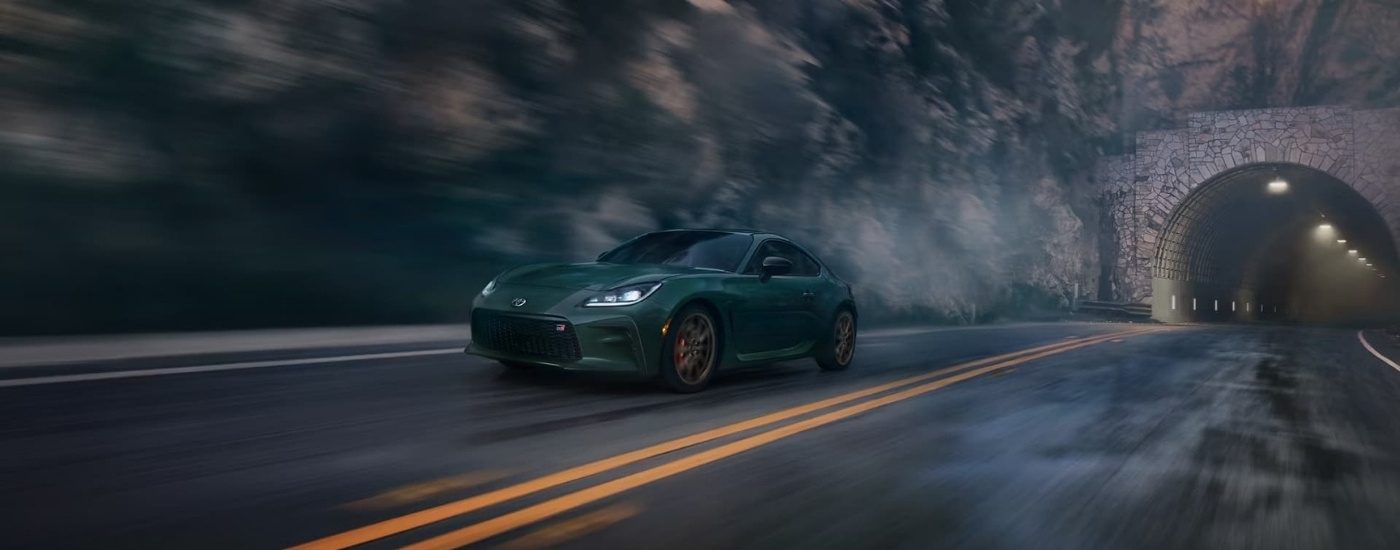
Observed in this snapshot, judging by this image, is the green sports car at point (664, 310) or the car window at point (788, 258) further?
the car window at point (788, 258)

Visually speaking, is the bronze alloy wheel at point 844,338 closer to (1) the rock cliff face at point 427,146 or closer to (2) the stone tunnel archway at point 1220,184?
(1) the rock cliff face at point 427,146

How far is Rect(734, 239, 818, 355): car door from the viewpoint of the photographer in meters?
8.24

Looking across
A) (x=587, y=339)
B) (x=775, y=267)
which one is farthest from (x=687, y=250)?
(x=587, y=339)

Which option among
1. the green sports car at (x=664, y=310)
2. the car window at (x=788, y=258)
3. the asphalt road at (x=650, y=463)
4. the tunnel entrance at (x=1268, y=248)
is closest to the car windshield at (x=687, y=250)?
the green sports car at (x=664, y=310)

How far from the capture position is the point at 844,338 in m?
10.0

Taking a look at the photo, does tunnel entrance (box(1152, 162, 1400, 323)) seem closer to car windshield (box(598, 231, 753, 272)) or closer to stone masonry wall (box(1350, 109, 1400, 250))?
stone masonry wall (box(1350, 109, 1400, 250))

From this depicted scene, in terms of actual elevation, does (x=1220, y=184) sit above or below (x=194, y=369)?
above

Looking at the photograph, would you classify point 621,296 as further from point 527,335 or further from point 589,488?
point 589,488

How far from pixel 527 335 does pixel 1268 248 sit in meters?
55.7

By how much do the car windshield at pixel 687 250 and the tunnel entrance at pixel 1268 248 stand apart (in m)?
34.4

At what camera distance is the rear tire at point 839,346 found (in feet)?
31.7

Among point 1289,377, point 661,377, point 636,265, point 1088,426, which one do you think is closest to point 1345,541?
point 1088,426

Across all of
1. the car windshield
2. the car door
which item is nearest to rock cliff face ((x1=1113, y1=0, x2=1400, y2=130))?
the car door

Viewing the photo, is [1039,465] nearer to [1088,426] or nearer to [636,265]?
[1088,426]
